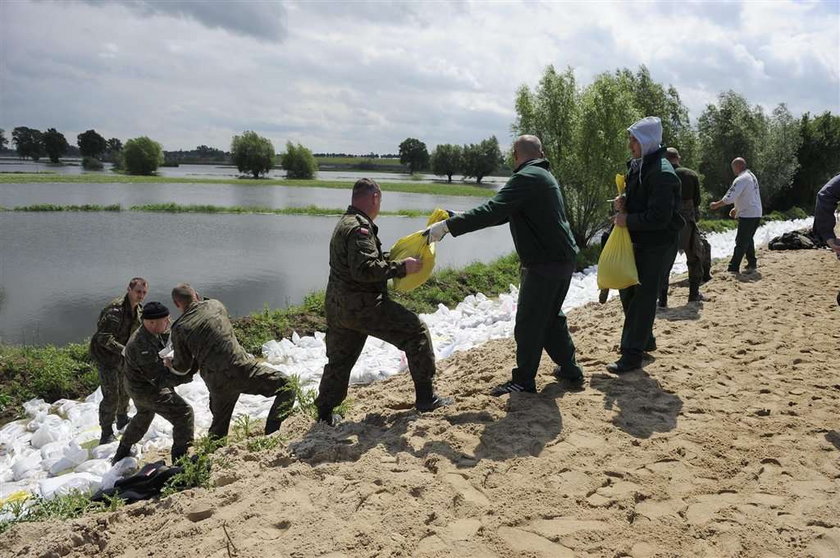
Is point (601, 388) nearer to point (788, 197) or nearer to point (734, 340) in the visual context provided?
point (734, 340)

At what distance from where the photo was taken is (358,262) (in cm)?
425

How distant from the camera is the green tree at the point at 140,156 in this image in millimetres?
62312

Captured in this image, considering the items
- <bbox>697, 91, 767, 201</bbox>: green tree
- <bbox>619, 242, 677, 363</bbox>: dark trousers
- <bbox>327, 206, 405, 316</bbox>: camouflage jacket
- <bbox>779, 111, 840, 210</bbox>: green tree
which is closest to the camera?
<bbox>327, 206, 405, 316</bbox>: camouflage jacket

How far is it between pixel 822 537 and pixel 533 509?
1.51 metres

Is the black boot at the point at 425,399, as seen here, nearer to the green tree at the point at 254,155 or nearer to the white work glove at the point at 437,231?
the white work glove at the point at 437,231

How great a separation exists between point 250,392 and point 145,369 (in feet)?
3.10

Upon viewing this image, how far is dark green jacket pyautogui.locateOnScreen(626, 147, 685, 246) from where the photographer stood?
4.92 metres

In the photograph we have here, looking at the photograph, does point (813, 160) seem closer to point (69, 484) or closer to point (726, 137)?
point (726, 137)

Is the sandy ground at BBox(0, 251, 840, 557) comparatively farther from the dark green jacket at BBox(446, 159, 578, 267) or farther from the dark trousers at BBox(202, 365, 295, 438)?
→ the dark green jacket at BBox(446, 159, 578, 267)

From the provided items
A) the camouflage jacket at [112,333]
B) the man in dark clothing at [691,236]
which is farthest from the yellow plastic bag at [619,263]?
the camouflage jacket at [112,333]

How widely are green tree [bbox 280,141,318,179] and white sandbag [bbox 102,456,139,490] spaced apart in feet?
215

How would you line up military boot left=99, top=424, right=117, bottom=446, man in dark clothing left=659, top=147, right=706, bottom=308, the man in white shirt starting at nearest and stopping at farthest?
military boot left=99, top=424, right=117, bottom=446 → man in dark clothing left=659, top=147, right=706, bottom=308 → the man in white shirt

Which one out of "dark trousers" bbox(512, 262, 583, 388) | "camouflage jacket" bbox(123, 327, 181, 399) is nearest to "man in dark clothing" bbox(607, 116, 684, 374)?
"dark trousers" bbox(512, 262, 583, 388)

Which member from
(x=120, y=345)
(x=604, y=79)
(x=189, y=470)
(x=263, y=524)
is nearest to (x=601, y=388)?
(x=263, y=524)
